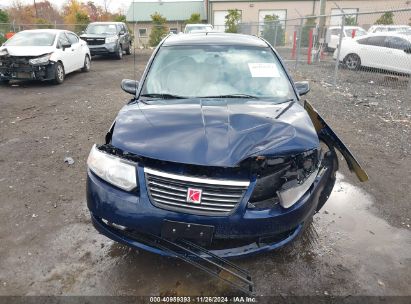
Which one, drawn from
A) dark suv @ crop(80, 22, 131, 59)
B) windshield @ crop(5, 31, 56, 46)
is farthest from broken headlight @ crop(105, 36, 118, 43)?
windshield @ crop(5, 31, 56, 46)

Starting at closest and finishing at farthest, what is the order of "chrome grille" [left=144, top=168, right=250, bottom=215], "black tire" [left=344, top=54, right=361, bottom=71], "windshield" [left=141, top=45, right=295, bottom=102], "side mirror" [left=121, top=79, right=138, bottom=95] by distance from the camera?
"chrome grille" [left=144, top=168, right=250, bottom=215], "windshield" [left=141, top=45, right=295, bottom=102], "side mirror" [left=121, top=79, right=138, bottom=95], "black tire" [left=344, top=54, right=361, bottom=71]

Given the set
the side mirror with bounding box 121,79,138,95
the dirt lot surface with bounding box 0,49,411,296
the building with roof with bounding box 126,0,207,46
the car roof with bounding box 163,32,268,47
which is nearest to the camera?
the dirt lot surface with bounding box 0,49,411,296

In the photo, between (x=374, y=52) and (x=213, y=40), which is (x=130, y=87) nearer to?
(x=213, y=40)

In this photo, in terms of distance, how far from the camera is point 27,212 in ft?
11.6

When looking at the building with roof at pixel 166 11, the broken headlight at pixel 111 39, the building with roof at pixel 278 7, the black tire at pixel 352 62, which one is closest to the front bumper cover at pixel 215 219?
the black tire at pixel 352 62

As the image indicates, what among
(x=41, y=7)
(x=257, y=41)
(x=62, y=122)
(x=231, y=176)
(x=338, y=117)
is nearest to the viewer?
(x=231, y=176)

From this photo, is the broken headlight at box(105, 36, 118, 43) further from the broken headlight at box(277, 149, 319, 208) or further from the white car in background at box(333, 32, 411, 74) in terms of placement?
the broken headlight at box(277, 149, 319, 208)

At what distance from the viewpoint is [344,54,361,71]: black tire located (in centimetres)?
1328

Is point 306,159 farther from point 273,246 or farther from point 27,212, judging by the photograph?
point 27,212

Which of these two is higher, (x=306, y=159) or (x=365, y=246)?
(x=306, y=159)

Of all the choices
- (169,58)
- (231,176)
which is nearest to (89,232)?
(231,176)

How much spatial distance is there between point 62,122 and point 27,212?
3.41 meters

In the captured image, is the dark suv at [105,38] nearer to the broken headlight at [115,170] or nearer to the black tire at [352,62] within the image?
the black tire at [352,62]

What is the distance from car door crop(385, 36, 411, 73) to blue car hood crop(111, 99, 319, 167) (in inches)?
375
